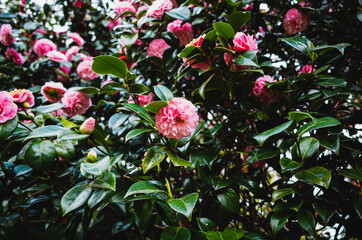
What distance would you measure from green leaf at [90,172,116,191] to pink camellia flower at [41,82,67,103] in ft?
1.84

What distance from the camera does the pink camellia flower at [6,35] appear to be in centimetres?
145

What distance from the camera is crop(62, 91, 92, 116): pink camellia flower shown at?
0.90m

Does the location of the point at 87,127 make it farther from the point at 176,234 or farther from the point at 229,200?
the point at 229,200

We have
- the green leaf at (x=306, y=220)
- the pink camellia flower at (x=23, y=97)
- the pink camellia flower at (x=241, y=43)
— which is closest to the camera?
the green leaf at (x=306, y=220)

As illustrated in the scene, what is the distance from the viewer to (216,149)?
0.83 meters

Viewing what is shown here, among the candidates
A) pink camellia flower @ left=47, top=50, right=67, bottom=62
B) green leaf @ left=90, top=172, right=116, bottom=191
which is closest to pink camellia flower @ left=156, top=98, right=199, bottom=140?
green leaf @ left=90, top=172, right=116, bottom=191

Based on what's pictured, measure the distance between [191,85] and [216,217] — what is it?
593 millimetres

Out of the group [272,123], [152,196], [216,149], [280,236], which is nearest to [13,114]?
[152,196]

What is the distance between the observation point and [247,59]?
68 centimetres

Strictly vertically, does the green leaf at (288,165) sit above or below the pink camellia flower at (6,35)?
below

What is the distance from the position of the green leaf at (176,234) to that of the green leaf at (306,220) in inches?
11.8

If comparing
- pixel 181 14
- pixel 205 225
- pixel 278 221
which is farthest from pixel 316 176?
pixel 181 14

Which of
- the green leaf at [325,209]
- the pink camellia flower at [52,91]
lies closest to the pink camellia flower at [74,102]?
the pink camellia flower at [52,91]

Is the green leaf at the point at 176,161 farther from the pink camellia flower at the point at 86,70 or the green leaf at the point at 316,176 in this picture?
the pink camellia flower at the point at 86,70
